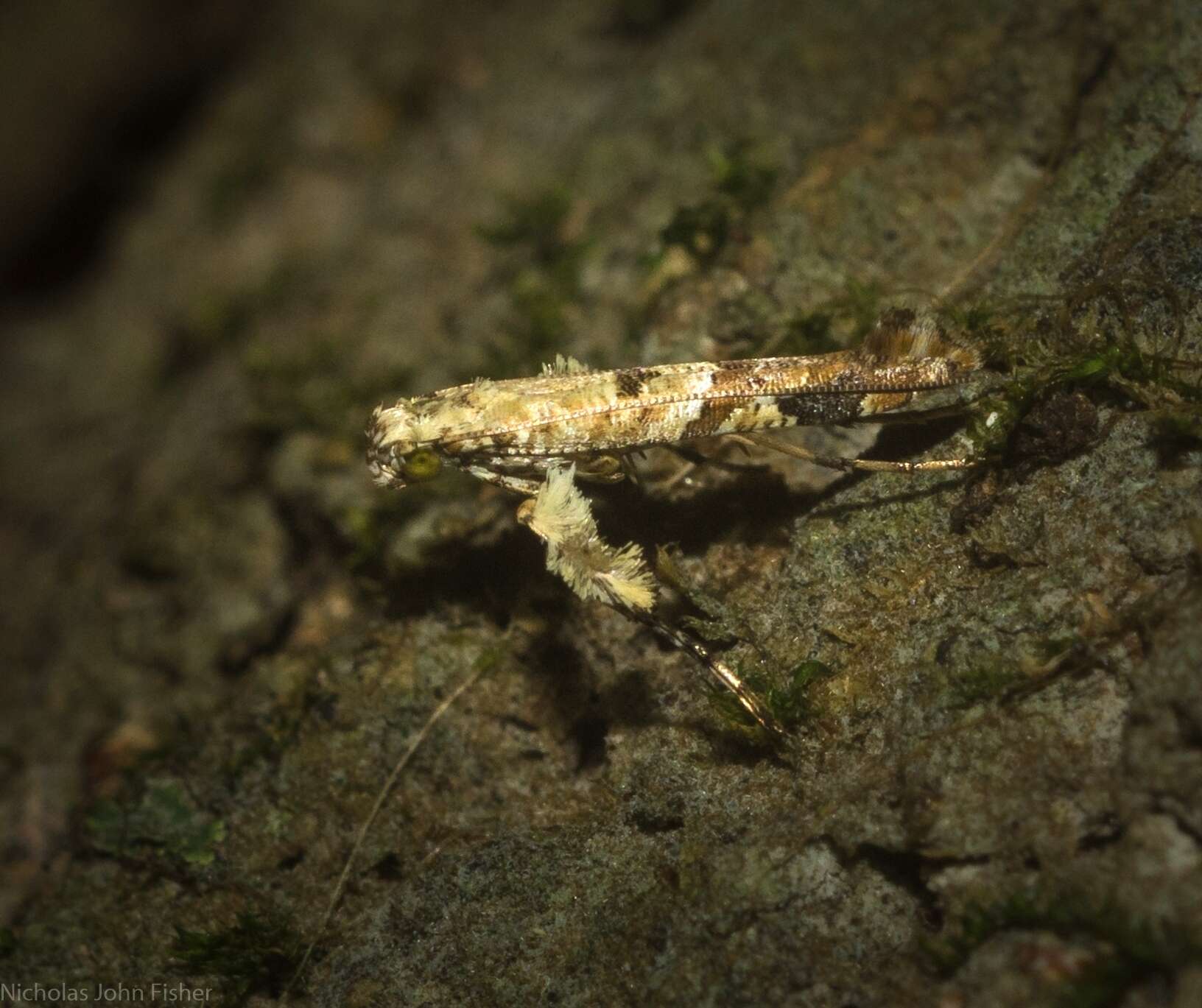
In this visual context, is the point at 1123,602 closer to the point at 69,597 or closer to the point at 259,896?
the point at 259,896

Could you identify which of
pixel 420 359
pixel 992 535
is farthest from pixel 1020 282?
pixel 420 359

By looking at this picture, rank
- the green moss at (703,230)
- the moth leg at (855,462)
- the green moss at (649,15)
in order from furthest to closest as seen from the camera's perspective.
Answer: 1. the green moss at (649,15)
2. the green moss at (703,230)
3. the moth leg at (855,462)

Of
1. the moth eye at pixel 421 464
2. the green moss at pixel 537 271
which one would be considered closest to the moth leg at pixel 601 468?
the moth eye at pixel 421 464

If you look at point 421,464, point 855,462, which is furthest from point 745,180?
point 421,464

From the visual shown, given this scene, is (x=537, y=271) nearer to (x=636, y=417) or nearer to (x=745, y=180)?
(x=745, y=180)

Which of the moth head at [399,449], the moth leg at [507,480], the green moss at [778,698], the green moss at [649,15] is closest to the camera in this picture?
the green moss at [778,698]

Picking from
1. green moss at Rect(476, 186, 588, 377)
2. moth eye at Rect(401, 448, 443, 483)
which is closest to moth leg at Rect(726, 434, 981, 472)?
moth eye at Rect(401, 448, 443, 483)

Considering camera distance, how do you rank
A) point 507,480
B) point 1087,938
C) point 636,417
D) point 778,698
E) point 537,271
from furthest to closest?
point 537,271
point 507,480
point 636,417
point 778,698
point 1087,938

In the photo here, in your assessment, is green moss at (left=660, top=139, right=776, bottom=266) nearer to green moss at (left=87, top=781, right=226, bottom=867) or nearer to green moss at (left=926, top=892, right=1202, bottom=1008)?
green moss at (left=926, top=892, right=1202, bottom=1008)

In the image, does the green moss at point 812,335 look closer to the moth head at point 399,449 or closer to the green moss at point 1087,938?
the moth head at point 399,449
